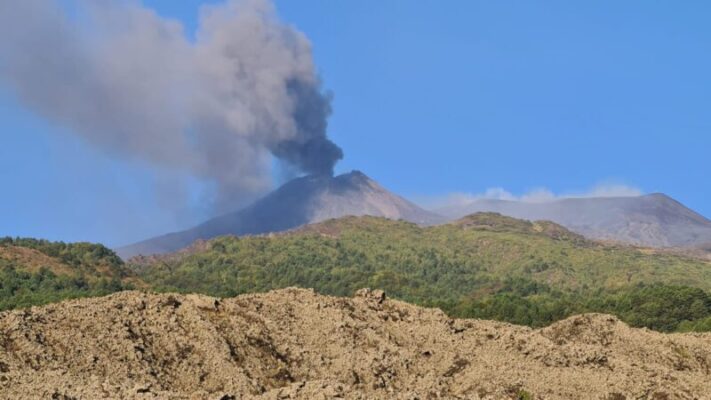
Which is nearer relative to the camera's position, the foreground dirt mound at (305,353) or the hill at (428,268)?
the foreground dirt mound at (305,353)

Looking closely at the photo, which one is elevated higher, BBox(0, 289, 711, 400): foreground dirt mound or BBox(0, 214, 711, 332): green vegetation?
BBox(0, 214, 711, 332): green vegetation

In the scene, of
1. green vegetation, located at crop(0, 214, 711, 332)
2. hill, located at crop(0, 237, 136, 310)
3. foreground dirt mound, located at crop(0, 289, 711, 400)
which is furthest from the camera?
hill, located at crop(0, 237, 136, 310)

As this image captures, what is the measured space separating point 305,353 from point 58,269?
8556cm

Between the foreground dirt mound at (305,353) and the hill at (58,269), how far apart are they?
162ft

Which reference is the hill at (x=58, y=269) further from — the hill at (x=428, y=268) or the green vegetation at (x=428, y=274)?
the hill at (x=428, y=268)

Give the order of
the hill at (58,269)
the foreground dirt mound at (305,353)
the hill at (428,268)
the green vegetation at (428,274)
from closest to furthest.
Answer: the foreground dirt mound at (305,353) < the green vegetation at (428,274) < the hill at (58,269) < the hill at (428,268)

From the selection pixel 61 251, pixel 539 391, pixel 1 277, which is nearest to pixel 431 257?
pixel 61 251

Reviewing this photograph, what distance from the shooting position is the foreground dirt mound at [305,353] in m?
35.4

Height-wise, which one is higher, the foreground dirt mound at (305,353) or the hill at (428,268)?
the hill at (428,268)

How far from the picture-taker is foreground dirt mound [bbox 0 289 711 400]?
35375 mm

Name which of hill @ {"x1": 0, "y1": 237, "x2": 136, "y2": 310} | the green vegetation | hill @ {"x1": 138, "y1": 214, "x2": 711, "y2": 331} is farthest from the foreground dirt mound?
hill @ {"x1": 138, "y1": 214, "x2": 711, "y2": 331}

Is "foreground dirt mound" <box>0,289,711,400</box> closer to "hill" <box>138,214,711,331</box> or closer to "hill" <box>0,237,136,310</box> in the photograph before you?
"hill" <box>0,237,136,310</box>

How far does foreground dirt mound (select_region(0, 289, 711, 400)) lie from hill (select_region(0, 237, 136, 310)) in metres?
49.4

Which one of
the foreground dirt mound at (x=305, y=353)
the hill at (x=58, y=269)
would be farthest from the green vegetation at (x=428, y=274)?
the foreground dirt mound at (x=305, y=353)
